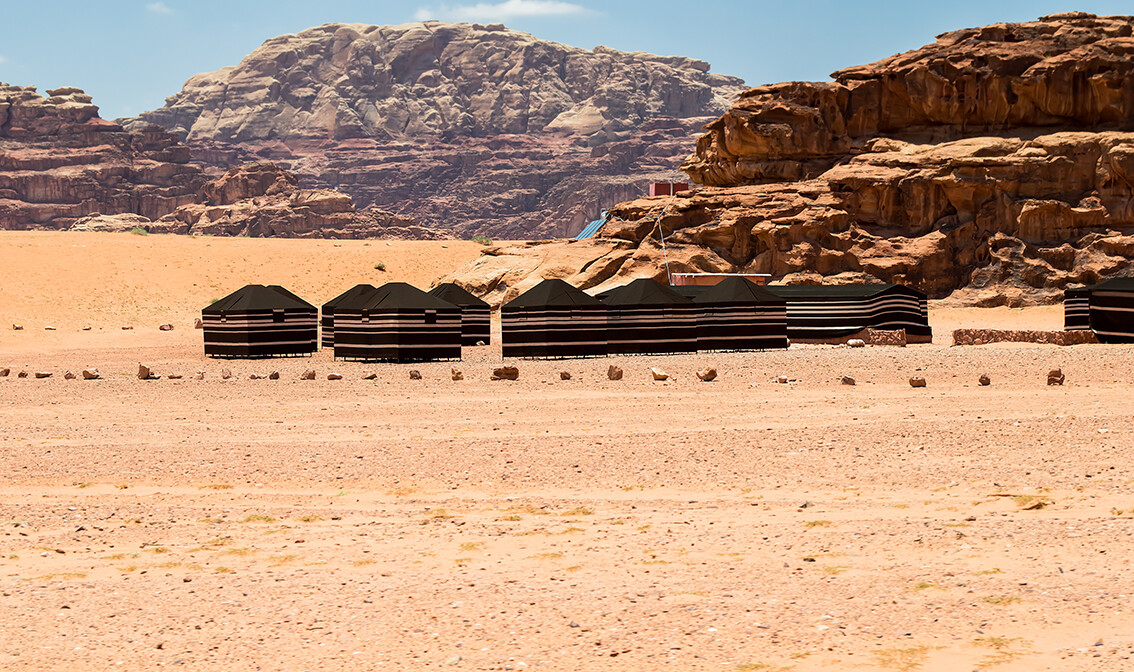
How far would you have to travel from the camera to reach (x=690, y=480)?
33.8 feet

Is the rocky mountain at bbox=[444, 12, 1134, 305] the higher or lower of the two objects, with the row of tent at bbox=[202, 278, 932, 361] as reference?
higher

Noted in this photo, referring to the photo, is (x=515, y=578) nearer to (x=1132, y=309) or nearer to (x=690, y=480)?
(x=690, y=480)

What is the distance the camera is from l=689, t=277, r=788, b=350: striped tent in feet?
88.9

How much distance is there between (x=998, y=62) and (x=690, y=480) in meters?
44.8

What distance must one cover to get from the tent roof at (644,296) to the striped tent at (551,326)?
1.02 metres

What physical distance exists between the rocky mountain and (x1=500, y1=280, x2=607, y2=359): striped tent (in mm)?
20702

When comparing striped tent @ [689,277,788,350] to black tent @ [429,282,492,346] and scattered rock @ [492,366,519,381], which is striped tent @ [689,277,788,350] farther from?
scattered rock @ [492,366,519,381]

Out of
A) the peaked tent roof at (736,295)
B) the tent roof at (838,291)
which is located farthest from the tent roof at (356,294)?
the tent roof at (838,291)

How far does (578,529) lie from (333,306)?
20.8m

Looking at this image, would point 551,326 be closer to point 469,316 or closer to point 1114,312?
point 469,316

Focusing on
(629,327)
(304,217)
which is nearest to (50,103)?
(304,217)

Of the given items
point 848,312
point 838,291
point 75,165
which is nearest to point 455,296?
point 838,291

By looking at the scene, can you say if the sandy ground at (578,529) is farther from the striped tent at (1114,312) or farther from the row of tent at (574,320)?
the striped tent at (1114,312)

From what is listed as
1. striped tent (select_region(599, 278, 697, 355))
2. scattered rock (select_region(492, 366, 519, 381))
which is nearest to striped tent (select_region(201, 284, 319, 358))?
striped tent (select_region(599, 278, 697, 355))
